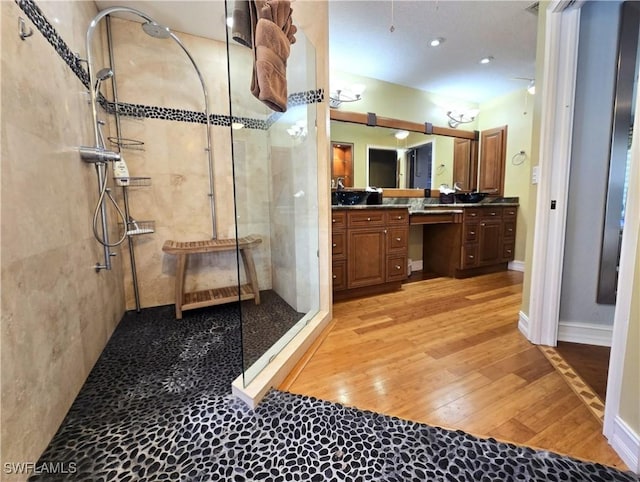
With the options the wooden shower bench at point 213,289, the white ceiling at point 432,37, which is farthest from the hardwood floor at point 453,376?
the white ceiling at point 432,37

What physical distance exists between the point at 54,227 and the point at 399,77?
10.9 ft

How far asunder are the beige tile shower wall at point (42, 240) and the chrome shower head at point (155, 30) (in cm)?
43

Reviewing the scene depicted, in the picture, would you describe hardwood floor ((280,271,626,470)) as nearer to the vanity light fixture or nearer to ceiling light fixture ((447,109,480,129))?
the vanity light fixture

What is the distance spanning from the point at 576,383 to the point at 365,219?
64.9 inches

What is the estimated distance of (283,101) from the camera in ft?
4.72

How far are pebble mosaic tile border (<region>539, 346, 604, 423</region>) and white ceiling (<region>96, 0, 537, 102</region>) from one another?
7.96 ft

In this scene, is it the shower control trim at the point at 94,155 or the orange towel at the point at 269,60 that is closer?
the orange towel at the point at 269,60

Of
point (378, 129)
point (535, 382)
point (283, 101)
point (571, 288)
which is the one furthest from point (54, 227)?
point (378, 129)

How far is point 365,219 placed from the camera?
244cm

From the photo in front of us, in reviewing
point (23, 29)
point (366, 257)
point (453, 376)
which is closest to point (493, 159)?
point (366, 257)

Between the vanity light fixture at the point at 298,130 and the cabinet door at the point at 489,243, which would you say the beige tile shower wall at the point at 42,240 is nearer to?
the vanity light fixture at the point at 298,130

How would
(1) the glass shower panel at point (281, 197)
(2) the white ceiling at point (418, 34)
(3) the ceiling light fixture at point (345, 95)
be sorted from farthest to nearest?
1. (3) the ceiling light fixture at point (345, 95)
2. (2) the white ceiling at point (418, 34)
3. (1) the glass shower panel at point (281, 197)

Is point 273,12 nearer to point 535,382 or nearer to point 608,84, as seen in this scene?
point 608,84

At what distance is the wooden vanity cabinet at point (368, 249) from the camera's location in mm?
2369
